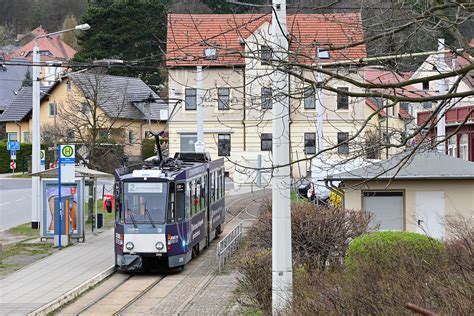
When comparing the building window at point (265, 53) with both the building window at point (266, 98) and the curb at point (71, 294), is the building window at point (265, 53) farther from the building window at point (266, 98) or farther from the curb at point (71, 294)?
the curb at point (71, 294)

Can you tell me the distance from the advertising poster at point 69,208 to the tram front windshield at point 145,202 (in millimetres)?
5744

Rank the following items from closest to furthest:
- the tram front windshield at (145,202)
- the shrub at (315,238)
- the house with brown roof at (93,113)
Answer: the shrub at (315,238) < the tram front windshield at (145,202) < the house with brown roof at (93,113)

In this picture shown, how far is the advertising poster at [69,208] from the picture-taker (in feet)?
97.3

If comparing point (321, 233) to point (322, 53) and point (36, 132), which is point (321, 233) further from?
point (36, 132)

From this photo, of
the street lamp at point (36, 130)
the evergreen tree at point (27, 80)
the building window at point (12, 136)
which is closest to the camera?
the street lamp at point (36, 130)

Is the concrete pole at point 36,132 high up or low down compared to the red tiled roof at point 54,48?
down

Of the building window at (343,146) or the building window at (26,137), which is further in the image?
the building window at (26,137)

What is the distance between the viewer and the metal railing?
927 inches

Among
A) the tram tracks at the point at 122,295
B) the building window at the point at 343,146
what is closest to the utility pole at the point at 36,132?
the tram tracks at the point at 122,295

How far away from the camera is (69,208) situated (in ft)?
95.3

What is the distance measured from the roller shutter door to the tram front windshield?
5.31 meters

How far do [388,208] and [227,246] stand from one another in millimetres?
4491

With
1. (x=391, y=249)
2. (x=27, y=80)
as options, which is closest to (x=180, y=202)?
(x=391, y=249)

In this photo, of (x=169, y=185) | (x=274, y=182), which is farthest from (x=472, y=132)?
(x=274, y=182)
